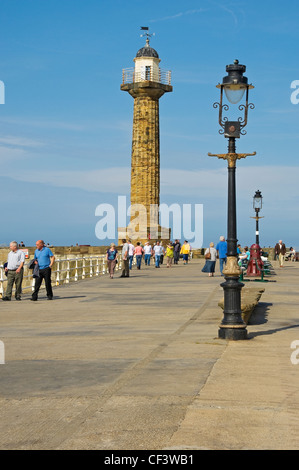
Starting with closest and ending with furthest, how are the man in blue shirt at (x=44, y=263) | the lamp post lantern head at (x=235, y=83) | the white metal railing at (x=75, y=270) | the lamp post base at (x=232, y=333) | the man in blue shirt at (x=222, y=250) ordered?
the lamp post base at (x=232, y=333) < the lamp post lantern head at (x=235, y=83) < the man in blue shirt at (x=44, y=263) < the white metal railing at (x=75, y=270) < the man in blue shirt at (x=222, y=250)

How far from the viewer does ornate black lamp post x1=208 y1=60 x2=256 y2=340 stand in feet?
39.3

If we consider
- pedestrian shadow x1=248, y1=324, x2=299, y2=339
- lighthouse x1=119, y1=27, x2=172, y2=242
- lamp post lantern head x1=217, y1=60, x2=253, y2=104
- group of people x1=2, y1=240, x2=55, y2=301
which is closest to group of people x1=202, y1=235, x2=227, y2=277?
group of people x1=2, y1=240, x2=55, y2=301

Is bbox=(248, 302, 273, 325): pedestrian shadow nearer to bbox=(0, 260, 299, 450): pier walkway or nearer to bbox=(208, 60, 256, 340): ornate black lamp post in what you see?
bbox=(0, 260, 299, 450): pier walkway

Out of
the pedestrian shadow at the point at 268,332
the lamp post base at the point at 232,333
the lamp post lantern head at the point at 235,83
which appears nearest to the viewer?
the lamp post base at the point at 232,333

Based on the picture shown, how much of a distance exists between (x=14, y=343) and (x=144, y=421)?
571cm

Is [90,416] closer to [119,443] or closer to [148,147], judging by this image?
[119,443]

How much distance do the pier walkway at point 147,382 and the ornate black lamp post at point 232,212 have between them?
1.01 ft

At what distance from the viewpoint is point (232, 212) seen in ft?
41.4

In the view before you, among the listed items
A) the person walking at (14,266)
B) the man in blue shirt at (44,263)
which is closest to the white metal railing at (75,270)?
the person walking at (14,266)

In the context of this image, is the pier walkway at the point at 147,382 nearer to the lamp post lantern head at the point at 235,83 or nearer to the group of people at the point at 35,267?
the lamp post lantern head at the point at 235,83

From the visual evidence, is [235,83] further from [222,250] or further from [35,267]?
[222,250]

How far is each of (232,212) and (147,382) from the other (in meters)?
5.09

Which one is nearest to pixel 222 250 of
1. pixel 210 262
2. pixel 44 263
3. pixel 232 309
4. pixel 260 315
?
pixel 210 262

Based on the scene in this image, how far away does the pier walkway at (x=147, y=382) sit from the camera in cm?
596
